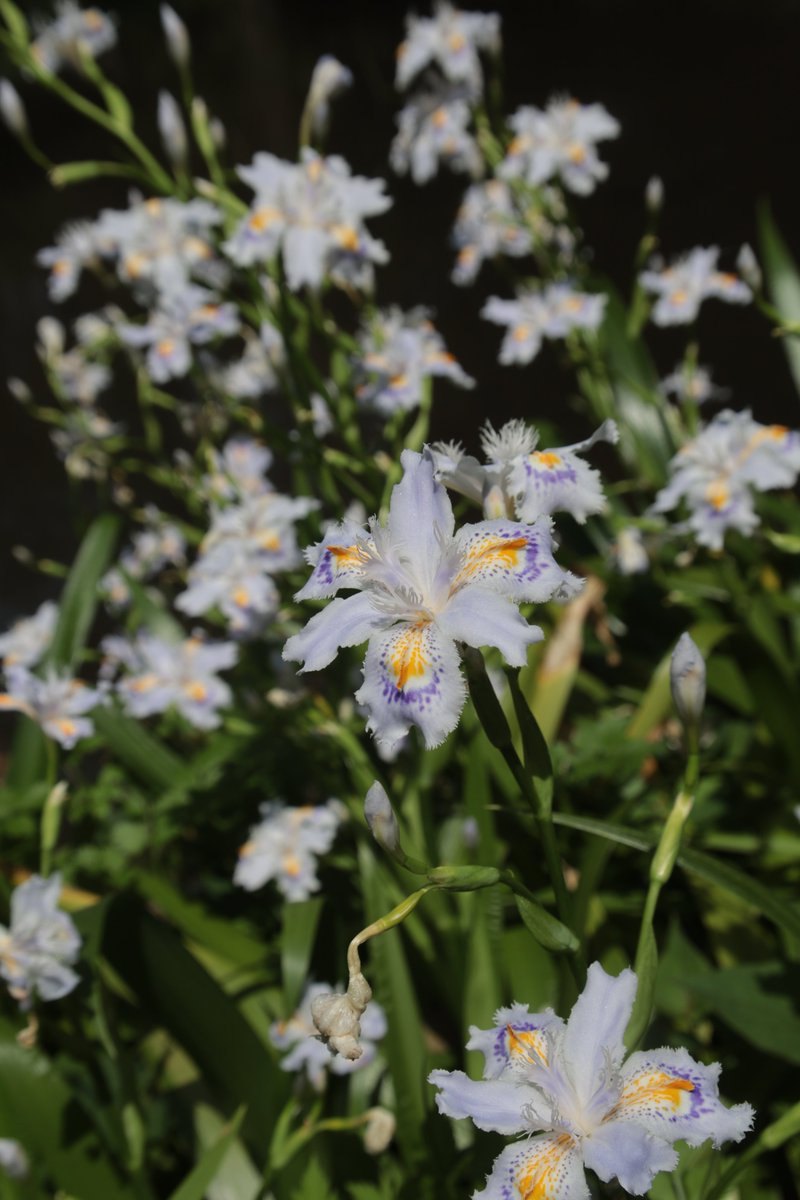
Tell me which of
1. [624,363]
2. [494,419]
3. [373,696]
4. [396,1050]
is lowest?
[396,1050]

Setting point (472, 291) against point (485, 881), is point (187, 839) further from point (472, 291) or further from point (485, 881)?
point (472, 291)

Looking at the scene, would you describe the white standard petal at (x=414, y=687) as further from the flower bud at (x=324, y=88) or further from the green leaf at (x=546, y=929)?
the flower bud at (x=324, y=88)

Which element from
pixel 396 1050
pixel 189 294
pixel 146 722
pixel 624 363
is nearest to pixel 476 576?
pixel 396 1050

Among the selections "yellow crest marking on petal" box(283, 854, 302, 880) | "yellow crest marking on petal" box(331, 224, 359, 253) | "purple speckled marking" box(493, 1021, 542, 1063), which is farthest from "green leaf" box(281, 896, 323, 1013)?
"yellow crest marking on petal" box(331, 224, 359, 253)

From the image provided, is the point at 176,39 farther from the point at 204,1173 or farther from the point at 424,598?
the point at 204,1173

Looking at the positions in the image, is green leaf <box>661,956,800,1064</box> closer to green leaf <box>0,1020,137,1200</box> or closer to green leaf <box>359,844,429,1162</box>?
green leaf <box>359,844,429,1162</box>

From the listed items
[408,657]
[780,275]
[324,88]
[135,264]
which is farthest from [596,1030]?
[780,275]
